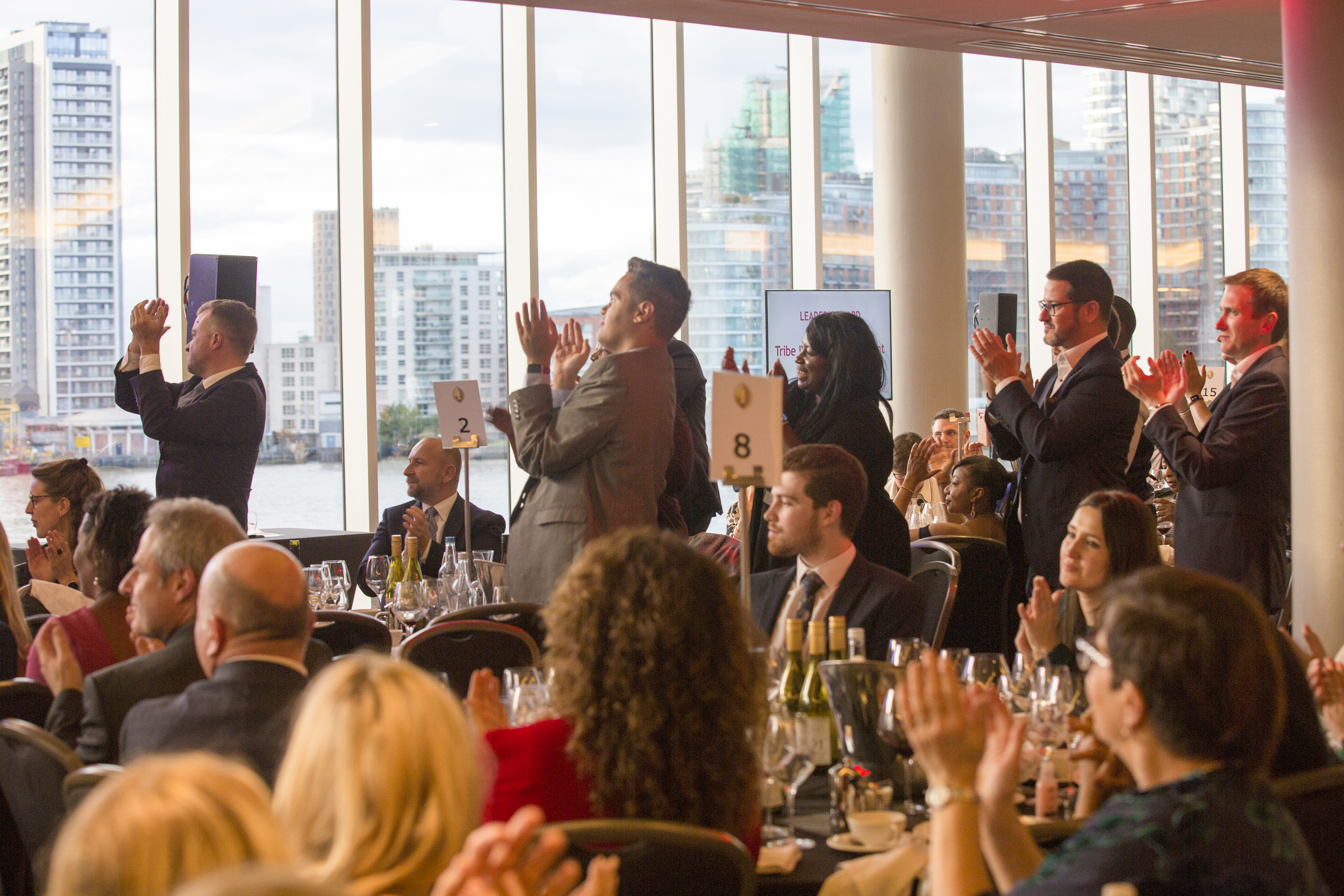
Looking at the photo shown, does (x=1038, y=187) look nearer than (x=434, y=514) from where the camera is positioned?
No

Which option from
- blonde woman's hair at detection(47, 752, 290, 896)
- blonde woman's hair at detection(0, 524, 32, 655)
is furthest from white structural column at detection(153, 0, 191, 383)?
blonde woman's hair at detection(47, 752, 290, 896)

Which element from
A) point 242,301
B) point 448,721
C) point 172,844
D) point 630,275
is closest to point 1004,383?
point 630,275

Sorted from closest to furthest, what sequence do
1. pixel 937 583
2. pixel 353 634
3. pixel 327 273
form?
pixel 353 634
pixel 937 583
pixel 327 273

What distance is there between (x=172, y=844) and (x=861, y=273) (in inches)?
347

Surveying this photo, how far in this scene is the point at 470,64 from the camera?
7660 mm

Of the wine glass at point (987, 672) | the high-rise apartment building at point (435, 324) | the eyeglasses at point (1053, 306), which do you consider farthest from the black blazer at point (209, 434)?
the wine glass at point (987, 672)

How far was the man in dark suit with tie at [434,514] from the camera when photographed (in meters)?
5.42

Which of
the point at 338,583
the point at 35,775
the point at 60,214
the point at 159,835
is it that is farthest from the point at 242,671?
the point at 60,214

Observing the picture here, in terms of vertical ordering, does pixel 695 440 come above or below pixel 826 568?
above

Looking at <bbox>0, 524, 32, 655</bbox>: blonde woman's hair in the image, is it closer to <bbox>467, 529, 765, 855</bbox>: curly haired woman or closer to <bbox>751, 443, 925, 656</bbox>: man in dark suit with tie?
<bbox>751, 443, 925, 656</bbox>: man in dark suit with tie

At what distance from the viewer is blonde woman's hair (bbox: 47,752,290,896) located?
2.91 feet

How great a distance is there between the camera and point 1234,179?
1238 cm

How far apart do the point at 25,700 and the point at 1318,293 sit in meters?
3.93

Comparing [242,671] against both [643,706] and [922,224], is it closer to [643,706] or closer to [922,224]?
[643,706]
